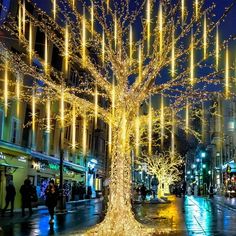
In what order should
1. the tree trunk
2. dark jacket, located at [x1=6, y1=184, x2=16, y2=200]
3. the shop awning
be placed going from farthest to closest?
the shop awning < dark jacket, located at [x1=6, y1=184, x2=16, y2=200] < the tree trunk

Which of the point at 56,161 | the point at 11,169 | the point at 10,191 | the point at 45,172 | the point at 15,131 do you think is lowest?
the point at 10,191

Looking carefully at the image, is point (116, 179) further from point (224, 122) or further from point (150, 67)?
point (224, 122)

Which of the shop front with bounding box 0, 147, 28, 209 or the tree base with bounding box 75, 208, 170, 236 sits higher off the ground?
the shop front with bounding box 0, 147, 28, 209

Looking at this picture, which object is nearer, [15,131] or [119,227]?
[119,227]

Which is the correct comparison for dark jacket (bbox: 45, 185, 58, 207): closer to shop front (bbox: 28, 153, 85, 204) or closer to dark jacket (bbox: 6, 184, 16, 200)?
dark jacket (bbox: 6, 184, 16, 200)

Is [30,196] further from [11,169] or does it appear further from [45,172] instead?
[45,172]

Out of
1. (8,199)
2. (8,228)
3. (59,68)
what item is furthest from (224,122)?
(8,228)

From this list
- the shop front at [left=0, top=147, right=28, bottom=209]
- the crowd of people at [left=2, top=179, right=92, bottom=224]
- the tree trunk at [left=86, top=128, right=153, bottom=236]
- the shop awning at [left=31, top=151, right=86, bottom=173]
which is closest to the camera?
the tree trunk at [left=86, top=128, right=153, bottom=236]

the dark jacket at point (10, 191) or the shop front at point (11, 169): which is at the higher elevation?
the shop front at point (11, 169)

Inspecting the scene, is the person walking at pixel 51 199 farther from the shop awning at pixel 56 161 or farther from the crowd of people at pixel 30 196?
the shop awning at pixel 56 161

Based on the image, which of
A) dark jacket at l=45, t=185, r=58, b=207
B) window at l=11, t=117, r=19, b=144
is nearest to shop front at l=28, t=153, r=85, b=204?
window at l=11, t=117, r=19, b=144

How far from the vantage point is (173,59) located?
14.6 metres

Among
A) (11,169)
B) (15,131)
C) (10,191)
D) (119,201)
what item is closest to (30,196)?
(10,191)

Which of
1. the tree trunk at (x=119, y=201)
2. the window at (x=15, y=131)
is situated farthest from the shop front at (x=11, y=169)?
the tree trunk at (x=119, y=201)
